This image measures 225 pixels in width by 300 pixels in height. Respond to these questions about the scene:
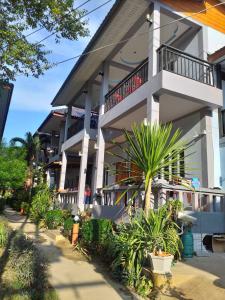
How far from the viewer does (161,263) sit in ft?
16.7

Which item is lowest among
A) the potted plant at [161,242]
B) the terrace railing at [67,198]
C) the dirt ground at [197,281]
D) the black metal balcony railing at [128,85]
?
the dirt ground at [197,281]

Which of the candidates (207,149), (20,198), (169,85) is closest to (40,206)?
(20,198)

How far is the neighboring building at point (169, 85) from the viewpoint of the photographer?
334 inches

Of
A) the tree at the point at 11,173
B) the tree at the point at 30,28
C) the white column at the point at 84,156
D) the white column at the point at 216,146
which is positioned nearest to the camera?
the tree at the point at 30,28

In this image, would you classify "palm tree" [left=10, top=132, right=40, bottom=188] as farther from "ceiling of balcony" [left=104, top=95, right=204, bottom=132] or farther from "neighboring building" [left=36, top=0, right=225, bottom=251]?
"ceiling of balcony" [left=104, top=95, right=204, bottom=132]

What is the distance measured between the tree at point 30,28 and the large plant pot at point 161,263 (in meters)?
5.47

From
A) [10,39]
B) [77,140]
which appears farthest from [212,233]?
[77,140]

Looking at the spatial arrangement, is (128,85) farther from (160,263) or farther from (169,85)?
(160,263)

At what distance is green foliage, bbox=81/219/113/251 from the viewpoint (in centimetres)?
751

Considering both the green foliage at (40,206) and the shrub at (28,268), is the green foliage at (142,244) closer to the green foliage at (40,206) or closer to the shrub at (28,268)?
the shrub at (28,268)

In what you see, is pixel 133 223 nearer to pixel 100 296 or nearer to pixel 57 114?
pixel 100 296

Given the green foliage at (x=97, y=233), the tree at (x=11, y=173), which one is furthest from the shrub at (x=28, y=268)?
the tree at (x=11, y=173)

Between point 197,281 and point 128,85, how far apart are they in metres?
7.61

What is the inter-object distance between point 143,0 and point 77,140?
8.17 meters
